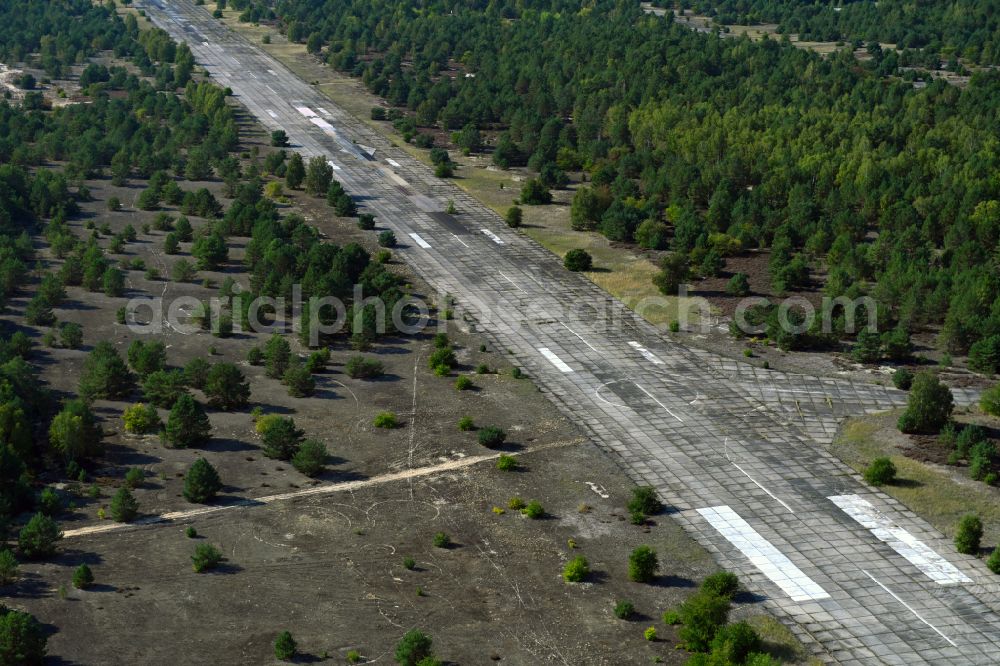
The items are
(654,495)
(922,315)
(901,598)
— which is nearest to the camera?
(901,598)

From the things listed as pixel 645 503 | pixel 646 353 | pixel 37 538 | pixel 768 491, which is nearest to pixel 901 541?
pixel 768 491

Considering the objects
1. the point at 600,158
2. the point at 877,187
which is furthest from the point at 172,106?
the point at 877,187

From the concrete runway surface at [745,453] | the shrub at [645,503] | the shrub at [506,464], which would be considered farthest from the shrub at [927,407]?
the shrub at [506,464]

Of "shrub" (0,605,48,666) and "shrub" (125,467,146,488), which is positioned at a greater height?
"shrub" (125,467,146,488)

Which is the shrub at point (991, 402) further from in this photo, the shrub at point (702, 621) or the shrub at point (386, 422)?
the shrub at point (386, 422)

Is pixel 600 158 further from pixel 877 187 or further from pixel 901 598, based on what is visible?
pixel 901 598

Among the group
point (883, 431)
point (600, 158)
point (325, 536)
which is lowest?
point (325, 536)

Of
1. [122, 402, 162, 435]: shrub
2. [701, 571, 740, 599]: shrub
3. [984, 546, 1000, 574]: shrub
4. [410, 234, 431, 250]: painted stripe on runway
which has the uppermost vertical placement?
[410, 234, 431, 250]: painted stripe on runway

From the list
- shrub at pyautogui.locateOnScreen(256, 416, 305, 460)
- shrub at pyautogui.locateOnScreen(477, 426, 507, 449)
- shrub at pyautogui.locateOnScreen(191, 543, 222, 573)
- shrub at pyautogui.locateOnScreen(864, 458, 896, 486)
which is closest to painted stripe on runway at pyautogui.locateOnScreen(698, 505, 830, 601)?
shrub at pyautogui.locateOnScreen(864, 458, 896, 486)

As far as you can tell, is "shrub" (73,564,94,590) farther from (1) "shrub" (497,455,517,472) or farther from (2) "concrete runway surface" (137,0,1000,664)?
(2) "concrete runway surface" (137,0,1000,664)
